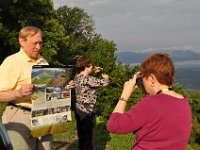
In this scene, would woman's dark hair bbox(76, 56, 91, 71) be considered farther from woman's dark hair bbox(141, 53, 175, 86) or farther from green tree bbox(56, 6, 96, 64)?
green tree bbox(56, 6, 96, 64)

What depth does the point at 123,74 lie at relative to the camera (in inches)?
566

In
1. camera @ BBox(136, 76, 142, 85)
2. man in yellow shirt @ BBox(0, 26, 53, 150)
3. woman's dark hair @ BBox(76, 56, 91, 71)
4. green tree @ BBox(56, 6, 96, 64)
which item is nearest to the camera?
camera @ BBox(136, 76, 142, 85)

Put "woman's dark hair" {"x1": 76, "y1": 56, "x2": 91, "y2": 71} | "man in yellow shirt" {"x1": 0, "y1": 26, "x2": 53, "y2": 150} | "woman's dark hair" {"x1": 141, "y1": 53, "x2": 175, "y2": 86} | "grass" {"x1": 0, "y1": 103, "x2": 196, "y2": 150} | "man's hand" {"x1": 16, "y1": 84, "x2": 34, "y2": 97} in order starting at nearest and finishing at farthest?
"woman's dark hair" {"x1": 141, "y1": 53, "x2": 175, "y2": 86} < "man's hand" {"x1": 16, "y1": 84, "x2": 34, "y2": 97} < "man in yellow shirt" {"x1": 0, "y1": 26, "x2": 53, "y2": 150} < "woman's dark hair" {"x1": 76, "y1": 56, "x2": 91, "y2": 71} < "grass" {"x1": 0, "y1": 103, "x2": 196, "y2": 150}

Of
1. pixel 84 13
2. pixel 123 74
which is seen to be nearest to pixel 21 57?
pixel 123 74

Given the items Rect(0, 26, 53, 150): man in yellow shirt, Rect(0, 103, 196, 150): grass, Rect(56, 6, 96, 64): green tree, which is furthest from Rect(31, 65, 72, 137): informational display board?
Rect(56, 6, 96, 64): green tree

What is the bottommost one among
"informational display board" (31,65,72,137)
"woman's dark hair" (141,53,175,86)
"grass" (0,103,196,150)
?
"grass" (0,103,196,150)

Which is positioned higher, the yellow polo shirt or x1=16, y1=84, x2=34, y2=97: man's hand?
the yellow polo shirt

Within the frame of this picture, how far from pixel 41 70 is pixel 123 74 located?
987cm

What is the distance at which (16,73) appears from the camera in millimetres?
4625

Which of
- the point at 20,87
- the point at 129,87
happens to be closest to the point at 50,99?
the point at 20,87

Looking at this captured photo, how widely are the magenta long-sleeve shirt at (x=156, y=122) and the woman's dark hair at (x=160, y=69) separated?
123 mm

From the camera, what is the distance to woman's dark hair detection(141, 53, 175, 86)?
3.40m

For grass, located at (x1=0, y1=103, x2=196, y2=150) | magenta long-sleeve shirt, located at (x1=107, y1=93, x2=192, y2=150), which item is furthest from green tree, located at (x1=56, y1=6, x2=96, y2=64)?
magenta long-sleeve shirt, located at (x1=107, y1=93, x2=192, y2=150)

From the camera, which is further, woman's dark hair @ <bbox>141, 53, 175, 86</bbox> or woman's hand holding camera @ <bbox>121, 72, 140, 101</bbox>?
woman's hand holding camera @ <bbox>121, 72, 140, 101</bbox>
